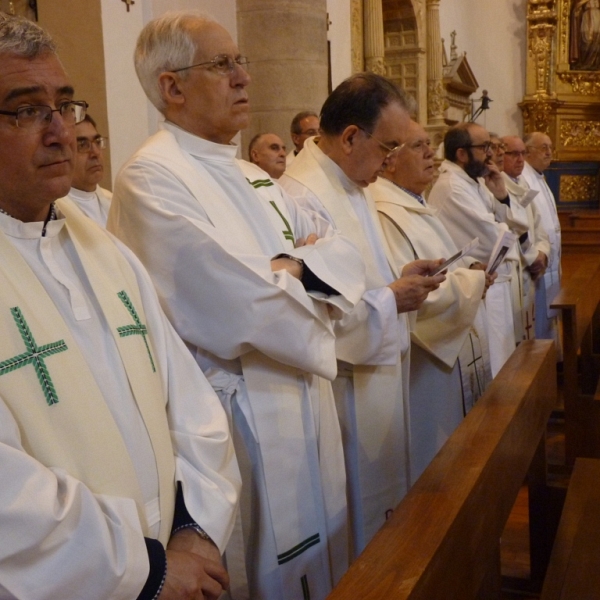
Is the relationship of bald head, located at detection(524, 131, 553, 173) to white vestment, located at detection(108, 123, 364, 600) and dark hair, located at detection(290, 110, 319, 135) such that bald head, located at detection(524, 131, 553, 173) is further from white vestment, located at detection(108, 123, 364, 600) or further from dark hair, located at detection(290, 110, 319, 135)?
white vestment, located at detection(108, 123, 364, 600)

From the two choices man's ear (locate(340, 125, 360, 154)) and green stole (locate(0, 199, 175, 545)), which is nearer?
green stole (locate(0, 199, 175, 545))

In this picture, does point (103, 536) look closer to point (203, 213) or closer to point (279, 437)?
point (279, 437)

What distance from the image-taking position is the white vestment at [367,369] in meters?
2.80

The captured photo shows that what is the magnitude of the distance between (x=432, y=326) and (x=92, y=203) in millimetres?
1925

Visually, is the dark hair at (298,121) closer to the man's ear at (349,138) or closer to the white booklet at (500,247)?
the white booklet at (500,247)

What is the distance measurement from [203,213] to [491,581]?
4.53 feet

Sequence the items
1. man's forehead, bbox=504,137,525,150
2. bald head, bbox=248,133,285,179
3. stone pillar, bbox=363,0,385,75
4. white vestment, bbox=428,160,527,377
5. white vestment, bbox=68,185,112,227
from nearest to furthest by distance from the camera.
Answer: white vestment, bbox=68,185,112,227 → white vestment, bbox=428,160,527,377 → bald head, bbox=248,133,285,179 → man's forehead, bbox=504,137,525,150 → stone pillar, bbox=363,0,385,75

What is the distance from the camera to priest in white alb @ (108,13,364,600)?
212 centimetres

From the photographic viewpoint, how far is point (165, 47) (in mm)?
2389

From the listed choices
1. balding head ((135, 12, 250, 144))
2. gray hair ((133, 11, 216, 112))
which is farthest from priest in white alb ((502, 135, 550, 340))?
gray hair ((133, 11, 216, 112))

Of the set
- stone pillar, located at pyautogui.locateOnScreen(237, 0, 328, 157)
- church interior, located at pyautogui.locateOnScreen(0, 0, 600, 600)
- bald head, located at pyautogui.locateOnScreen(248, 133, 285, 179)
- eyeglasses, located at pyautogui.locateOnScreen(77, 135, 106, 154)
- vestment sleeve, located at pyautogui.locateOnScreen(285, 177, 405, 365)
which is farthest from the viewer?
stone pillar, located at pyautogui.locateOnScreen(237, 0, 328, 157)

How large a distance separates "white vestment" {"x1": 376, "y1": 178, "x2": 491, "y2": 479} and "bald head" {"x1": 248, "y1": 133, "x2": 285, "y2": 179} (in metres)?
2.31

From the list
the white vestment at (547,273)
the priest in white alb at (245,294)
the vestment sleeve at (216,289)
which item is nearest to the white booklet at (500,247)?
the priest in white alb at (245,294)

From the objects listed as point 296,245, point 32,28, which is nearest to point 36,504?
point 32,28
